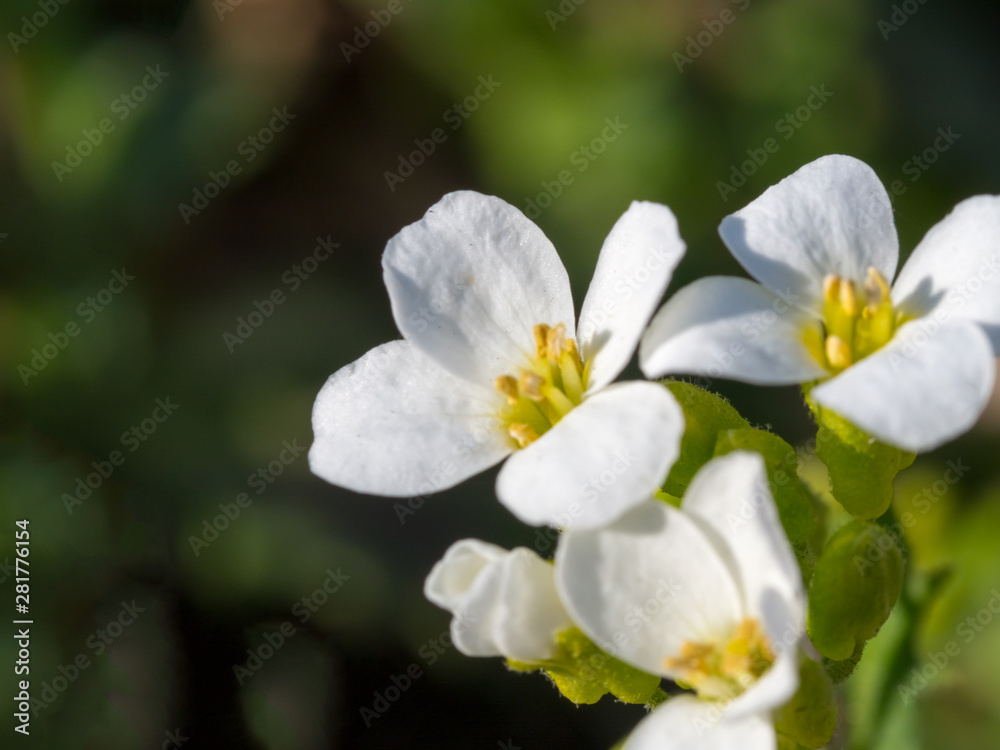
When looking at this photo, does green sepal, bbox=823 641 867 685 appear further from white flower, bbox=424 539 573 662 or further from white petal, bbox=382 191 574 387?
white petal, bbox=382 191 574 387

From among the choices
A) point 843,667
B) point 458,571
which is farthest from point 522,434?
point 843,667

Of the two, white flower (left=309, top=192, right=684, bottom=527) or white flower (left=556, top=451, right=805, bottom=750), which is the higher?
white flower (left=309, top=192, right=684, bottom=527)

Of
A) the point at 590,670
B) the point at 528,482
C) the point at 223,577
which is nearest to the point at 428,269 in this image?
the point at 528,482

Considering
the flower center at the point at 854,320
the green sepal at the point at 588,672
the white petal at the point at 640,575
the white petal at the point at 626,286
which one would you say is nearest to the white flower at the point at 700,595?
the white petal at the point at 640,575

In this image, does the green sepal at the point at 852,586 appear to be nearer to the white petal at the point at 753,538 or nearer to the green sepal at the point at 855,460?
the green sepal at the point at 855,460

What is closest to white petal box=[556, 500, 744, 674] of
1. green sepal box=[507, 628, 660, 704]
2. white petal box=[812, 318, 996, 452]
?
green sepal box=[507, 628, 660, 704]

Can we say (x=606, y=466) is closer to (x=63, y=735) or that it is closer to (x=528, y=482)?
(x=528, y=482)
